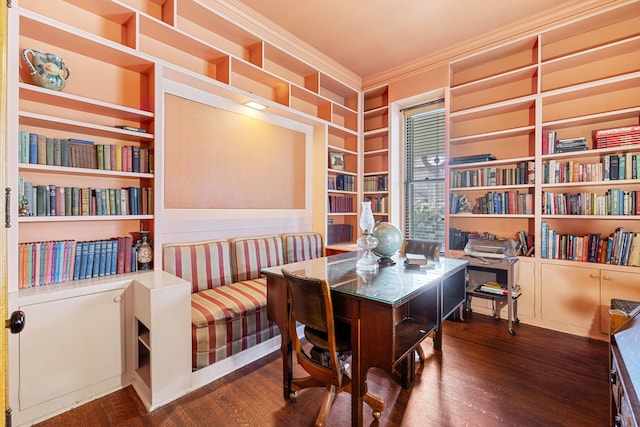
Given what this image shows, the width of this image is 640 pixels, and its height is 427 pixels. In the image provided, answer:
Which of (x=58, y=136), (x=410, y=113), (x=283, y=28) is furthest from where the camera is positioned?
(x=410, y=113)

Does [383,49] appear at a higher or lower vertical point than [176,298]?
higher

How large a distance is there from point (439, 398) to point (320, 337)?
0.91 meters

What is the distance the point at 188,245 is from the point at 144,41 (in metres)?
1.72

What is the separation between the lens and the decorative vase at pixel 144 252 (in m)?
2.21

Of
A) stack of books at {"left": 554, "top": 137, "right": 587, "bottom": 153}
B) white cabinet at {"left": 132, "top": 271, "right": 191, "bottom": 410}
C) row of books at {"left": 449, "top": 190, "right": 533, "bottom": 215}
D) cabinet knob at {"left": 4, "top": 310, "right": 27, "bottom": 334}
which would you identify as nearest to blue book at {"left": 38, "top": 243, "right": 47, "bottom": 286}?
white cabinet at {"left": 132, "top": 271, "right": 191, "bottom": 410}

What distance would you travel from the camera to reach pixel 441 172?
12.8 ft

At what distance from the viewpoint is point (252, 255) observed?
2.93 m

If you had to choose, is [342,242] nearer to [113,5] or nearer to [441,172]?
[441,172]

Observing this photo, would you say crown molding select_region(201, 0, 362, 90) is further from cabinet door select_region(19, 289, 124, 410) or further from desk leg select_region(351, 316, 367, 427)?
desk leg select_region(351, 316, 367, 427)

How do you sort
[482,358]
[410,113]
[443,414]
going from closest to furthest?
1. [443,414]
2. [482,358]
3. [410,113]

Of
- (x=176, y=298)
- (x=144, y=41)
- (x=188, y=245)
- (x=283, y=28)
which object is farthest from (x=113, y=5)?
(x=176, y=298)

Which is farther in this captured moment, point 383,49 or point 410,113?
point 410,113

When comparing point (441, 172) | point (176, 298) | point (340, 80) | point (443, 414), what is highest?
point (340, 80)

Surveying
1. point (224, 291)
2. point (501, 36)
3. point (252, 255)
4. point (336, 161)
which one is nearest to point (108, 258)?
point (224, 291)
